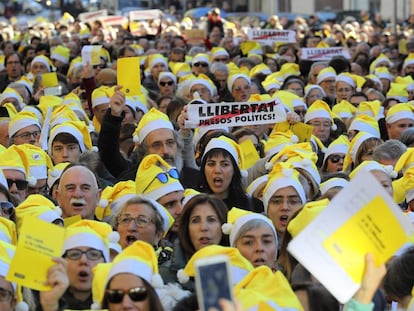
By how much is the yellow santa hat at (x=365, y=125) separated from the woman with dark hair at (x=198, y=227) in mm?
4971

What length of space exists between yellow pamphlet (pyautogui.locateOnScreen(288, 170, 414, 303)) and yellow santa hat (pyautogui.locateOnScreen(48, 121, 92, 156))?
6829 millimetres

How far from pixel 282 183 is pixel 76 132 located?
2933mm

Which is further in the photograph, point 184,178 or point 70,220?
point 184,178

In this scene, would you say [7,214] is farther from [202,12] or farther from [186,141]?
[202,12]

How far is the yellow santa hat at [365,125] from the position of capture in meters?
14.3

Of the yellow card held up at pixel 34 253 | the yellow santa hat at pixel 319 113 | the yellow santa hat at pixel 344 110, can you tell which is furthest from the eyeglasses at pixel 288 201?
the yellow santa hat at pixel 344 110

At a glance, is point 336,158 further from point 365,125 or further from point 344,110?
point 344,110

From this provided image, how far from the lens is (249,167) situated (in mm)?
12562

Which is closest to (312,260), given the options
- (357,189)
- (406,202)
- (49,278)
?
(357,189)

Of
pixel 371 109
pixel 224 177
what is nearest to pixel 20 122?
pixel 224 177

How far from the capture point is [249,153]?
498 inches

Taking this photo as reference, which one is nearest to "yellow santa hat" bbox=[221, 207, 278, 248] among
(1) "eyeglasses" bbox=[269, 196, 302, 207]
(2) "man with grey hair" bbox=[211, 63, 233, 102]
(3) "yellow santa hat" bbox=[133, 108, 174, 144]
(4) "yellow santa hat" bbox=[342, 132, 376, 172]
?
(1) "eyeglasses" bbox=[269, 196, 302, 207]

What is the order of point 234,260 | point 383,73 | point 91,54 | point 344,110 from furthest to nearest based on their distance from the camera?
point 383,73, point 91,54, point 344,110, point 234,260

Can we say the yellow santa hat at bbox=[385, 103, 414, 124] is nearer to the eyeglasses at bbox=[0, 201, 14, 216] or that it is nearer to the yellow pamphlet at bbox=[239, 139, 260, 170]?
the yellow pamphlet at bbox=[239, 139, 260, 170]
